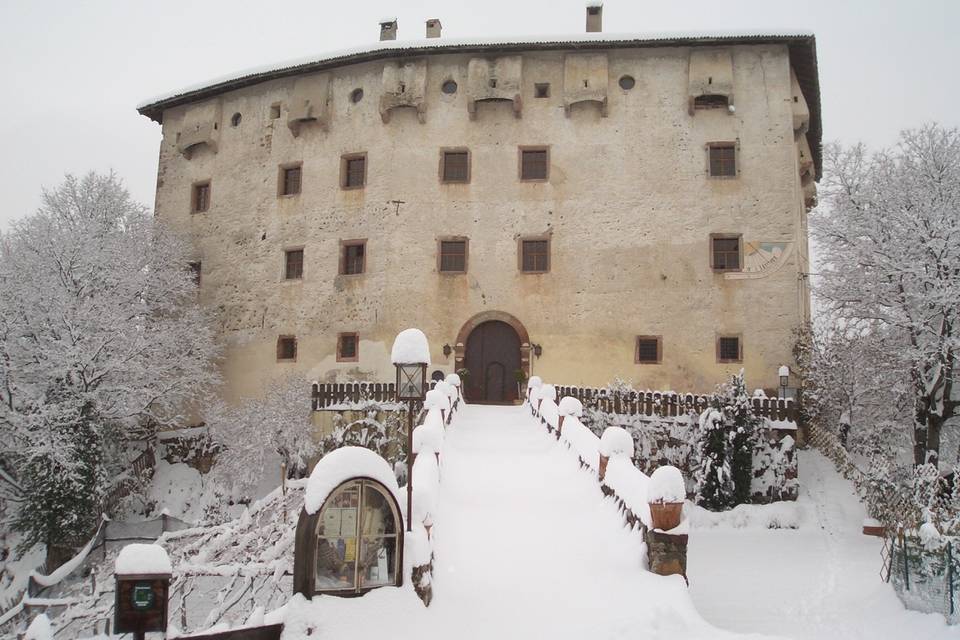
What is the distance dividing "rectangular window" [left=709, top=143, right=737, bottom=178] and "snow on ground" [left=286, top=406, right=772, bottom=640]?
46.8ft

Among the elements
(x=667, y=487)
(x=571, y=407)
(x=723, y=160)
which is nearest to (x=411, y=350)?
(x=667, y=487)

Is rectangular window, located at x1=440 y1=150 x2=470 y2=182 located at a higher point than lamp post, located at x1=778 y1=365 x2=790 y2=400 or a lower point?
higher

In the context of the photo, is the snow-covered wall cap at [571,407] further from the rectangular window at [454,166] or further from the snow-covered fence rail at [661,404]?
the rectangular window at [454,166]

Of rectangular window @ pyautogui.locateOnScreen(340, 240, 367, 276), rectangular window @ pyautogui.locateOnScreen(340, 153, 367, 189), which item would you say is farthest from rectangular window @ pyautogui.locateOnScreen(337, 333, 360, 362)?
rectangular window @ pyautogui.locateOnScreen(340, 153, 367, 189)

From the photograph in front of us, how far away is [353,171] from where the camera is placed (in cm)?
2589

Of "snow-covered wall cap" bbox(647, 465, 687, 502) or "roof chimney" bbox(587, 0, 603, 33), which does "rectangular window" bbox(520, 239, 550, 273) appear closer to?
"roof chimney" bbox(587, 0, 603, 33)

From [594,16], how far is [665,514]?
844 inches

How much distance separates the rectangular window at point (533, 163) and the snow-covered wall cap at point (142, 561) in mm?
19596

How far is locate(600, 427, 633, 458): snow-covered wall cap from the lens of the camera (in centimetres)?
1052

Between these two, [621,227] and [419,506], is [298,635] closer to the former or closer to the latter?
[419,506]

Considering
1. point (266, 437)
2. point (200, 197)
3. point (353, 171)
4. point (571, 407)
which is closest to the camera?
point (571, 407)

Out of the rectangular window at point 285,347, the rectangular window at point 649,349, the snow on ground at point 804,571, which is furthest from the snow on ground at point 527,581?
the rectangular window at point 285,347

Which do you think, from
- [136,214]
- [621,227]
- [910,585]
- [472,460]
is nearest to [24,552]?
[136,214]

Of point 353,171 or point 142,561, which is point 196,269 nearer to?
point 353,171
